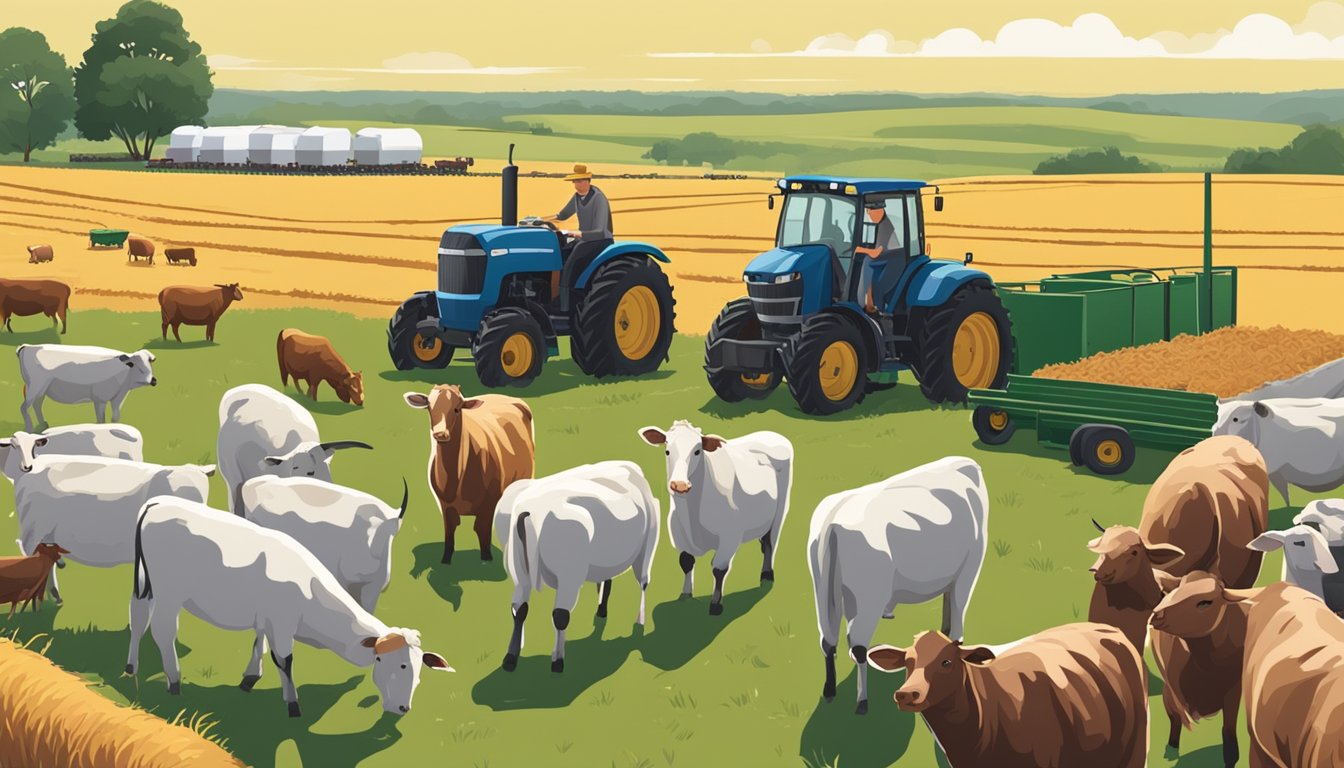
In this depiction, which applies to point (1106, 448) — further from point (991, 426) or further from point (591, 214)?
point (591, 214)

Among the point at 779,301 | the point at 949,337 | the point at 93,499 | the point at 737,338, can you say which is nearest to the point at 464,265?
the point at 737,338

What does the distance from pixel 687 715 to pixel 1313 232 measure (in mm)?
45642

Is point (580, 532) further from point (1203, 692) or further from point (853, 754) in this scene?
point (1203, 692)

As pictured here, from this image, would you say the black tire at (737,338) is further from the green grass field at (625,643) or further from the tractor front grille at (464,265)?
the tractor front grille at (464,265)

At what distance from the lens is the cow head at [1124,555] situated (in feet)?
28.0

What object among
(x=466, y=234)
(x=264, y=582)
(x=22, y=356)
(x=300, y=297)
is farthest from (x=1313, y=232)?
(x=264, y=582)

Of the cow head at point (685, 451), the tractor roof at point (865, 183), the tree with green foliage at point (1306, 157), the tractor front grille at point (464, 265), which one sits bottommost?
the cow head at point (685, 451)

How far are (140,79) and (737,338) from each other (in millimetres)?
75738

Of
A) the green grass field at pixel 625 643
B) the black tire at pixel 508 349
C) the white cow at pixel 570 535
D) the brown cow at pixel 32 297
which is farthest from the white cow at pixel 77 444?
the brown cow at pixel 32 297

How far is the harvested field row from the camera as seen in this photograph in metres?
17.4

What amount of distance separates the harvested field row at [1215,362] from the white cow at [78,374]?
1026 centimetres

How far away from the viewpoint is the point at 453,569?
12039mm

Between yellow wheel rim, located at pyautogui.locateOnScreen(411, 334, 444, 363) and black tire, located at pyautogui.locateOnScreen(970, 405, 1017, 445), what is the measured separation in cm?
818

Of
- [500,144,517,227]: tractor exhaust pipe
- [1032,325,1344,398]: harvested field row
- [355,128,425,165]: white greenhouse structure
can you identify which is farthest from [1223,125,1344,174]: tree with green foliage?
[500,144,517,227]: tractor exhaust pipe
